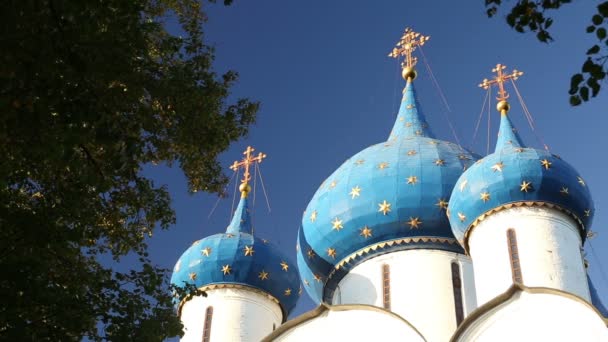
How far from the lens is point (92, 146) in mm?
5633

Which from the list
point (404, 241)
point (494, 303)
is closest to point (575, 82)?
point (494, 303)

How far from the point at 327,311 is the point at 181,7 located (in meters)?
5.26

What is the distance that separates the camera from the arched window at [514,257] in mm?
10961

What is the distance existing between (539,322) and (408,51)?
305 inches

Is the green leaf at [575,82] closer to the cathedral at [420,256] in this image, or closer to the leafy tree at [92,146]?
the leafy tree at [92,146]

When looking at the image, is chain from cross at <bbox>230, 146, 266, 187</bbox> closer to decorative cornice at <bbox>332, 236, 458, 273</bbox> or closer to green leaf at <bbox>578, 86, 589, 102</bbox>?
decorative cornice at <bbox>332, 236, 458, 273</bbox>

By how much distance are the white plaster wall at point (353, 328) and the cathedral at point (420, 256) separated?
14mm

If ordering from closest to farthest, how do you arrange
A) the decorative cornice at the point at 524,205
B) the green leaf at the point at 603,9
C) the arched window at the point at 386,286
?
1. the green leaf at the point at 603,9
2. the decorative cornice at the point at 524,205
3. the arched window at the point at 386,286

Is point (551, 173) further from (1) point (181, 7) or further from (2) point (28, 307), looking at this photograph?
(2) point (28, 307)

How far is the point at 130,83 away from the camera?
5262mm

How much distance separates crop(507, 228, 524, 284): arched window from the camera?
1096cm

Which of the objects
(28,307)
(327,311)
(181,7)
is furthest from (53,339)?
(327,311)

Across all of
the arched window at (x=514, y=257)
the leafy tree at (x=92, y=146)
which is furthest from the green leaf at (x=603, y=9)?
the arched window at (x=514, y=257)

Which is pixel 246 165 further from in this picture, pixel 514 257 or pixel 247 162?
pixel 514 257
